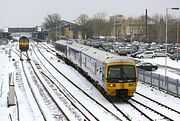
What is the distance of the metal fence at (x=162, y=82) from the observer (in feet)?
88.4

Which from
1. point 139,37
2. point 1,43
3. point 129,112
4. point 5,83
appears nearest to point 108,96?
point 129,112

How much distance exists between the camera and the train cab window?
942 inches

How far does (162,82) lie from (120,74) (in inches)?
260

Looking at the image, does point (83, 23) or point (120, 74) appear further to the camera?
point (83, 23)

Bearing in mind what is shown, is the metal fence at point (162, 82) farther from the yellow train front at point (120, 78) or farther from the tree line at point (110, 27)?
A: the tree line at point (110, 27)

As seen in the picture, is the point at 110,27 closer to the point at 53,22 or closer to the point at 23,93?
the point at 53,22

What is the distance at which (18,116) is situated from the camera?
20.4 metres

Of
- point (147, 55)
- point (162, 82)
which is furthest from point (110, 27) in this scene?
point (162, 82)

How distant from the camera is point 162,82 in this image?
96.8ft

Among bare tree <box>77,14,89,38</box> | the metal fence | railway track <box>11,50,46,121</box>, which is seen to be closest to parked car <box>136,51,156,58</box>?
railway track <box>11,50,46,121</box>

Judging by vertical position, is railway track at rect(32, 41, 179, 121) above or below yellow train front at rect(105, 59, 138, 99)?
below

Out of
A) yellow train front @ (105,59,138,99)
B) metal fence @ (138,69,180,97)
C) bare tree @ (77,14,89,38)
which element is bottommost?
metal fence @ (138,69,180,97)

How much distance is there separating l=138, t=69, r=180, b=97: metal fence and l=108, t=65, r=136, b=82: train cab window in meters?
4.21

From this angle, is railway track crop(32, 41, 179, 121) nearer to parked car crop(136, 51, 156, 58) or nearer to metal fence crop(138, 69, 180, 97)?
metal fence crop(138, 69, 180, 97)
